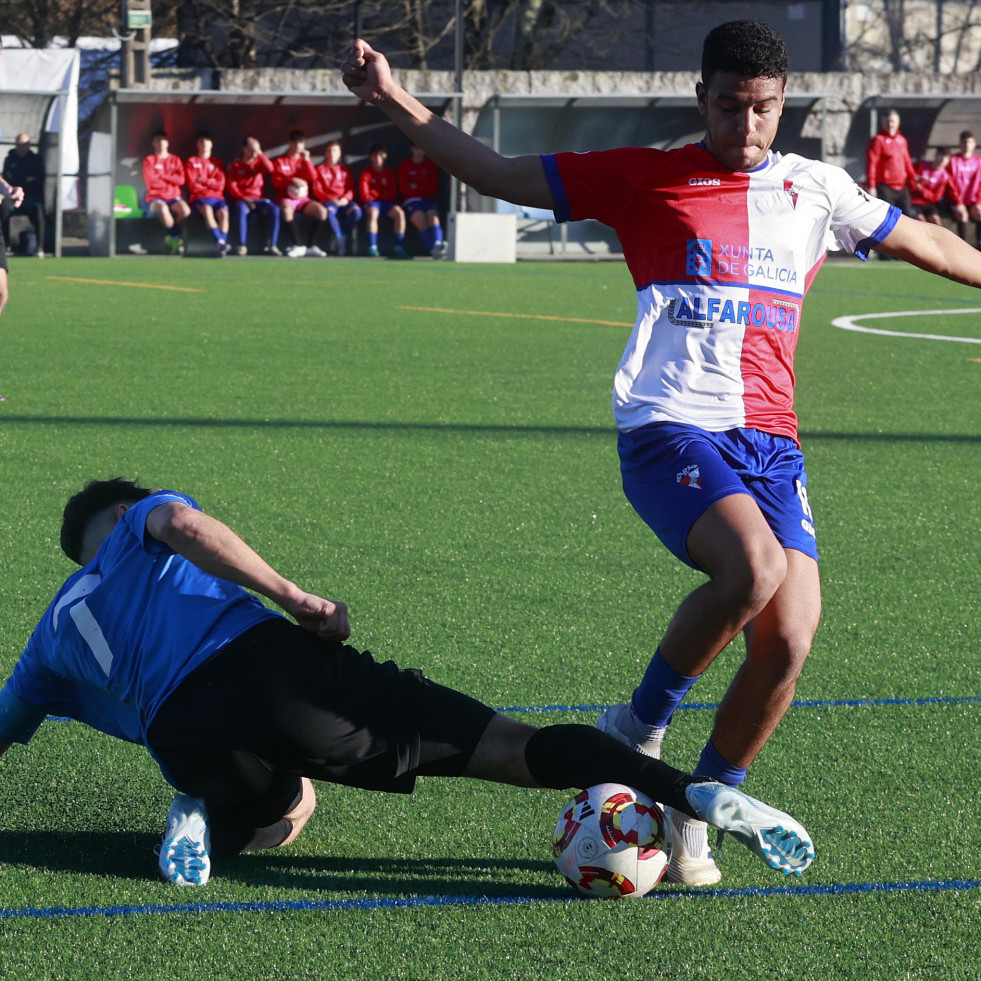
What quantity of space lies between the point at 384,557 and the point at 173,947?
317 cm

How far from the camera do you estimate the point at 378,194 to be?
28.4m

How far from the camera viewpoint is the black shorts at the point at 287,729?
3180mm

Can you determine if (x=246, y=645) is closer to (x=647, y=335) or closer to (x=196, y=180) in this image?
(x=647, y=335)

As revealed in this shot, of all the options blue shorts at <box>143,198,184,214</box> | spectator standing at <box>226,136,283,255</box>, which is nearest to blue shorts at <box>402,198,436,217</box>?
spectator standing at <box>226,136,283,255</box>

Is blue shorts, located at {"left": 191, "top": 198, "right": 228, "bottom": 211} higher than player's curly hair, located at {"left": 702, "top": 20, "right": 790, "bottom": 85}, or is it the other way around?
player's curly hair, located at {"left": 702, "top": 20, "right": 790, "bottom": 85}

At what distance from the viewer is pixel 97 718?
11.5ft

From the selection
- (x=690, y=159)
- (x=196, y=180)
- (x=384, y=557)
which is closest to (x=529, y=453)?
(x=384, y=557)

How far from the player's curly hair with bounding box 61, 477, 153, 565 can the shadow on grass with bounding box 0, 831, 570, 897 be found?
0.66 meters

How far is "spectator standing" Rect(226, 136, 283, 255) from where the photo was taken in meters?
27.5

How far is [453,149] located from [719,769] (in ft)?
5.23

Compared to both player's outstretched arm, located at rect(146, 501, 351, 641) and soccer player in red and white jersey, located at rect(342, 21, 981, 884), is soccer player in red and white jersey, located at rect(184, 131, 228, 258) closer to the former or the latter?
soccer player in red and white jersey, located at rect(342, 21, 981, 884)

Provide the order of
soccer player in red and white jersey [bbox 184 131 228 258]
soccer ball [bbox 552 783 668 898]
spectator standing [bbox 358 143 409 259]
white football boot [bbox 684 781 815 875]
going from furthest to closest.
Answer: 1. spectator standing [bbox 358 143 409 259]
2. soccer player in red and white jersey [bbox 184 131 228 258]
3. soccer ball [bbox 552 783 668 898]
4. white football boot [bbox 684 781 815 875]

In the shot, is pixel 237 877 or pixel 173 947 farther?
pixel 237 877

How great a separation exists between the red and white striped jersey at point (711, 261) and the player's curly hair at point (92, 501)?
3.70ft
